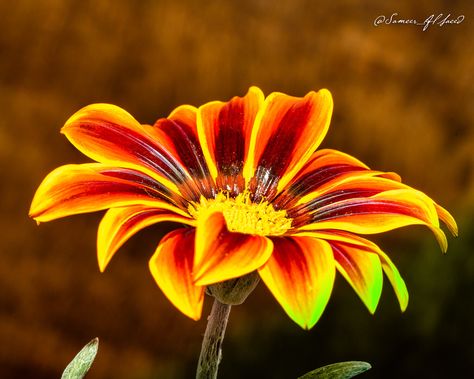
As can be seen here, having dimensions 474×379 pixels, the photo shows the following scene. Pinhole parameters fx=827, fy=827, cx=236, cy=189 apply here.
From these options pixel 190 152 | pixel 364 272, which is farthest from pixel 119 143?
pixel 364 272

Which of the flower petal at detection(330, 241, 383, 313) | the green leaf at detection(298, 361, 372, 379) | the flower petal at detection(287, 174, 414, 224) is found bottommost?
the green leaf at detection(298, 361, 372, 379)

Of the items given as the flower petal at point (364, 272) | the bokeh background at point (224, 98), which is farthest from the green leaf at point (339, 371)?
the bokeh background at point (224, 98)

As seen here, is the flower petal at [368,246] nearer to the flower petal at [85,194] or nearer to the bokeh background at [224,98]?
the flower petal at [85,194]

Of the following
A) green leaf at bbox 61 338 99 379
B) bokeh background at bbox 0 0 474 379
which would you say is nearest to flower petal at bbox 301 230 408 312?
green leaf at bbox 61 338 99 379

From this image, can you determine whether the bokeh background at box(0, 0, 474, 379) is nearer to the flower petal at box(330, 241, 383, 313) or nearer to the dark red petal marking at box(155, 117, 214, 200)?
the dark red petal marking at box(155, 117, 214, 200)

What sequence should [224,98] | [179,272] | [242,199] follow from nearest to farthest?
[179,272] < [242,199] < [224,98]

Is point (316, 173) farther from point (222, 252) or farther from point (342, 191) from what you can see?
point (222, 252)

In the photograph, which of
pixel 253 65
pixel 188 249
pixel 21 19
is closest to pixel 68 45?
pixel 21 19
